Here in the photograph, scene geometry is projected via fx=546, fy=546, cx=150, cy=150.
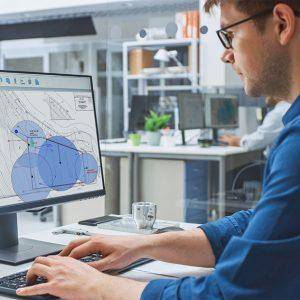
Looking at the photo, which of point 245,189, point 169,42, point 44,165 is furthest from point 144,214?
point 169,42

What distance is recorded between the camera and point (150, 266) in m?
1.29

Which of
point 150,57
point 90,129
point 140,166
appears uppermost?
point 150,57

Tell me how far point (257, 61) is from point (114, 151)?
10.6ft

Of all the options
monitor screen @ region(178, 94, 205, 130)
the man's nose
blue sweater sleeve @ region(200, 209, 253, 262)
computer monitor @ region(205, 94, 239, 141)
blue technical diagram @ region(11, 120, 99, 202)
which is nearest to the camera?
the man's nose

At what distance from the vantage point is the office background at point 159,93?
13.1 feet

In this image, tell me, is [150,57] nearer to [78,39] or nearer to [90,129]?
[78,39]

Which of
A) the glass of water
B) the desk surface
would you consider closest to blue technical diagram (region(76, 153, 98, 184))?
the glass of water

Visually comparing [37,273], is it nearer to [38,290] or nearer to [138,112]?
[38,290]

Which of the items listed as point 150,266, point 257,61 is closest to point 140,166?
point 150,266

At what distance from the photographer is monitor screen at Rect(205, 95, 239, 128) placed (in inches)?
184

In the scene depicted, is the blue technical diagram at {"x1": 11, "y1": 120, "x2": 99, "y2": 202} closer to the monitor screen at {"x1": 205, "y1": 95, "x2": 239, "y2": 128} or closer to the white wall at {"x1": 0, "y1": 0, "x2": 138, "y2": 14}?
the monitor screen at {"x1": 205, "y1": 95, "x2": 239, "y2": 128}

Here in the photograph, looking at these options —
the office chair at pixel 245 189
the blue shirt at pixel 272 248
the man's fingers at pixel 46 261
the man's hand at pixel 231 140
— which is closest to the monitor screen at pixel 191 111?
the man's hand at pixel 231 140

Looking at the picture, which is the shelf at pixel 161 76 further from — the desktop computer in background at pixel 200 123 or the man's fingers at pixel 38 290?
the man's fingers at pixel 38 290

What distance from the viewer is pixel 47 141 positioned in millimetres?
1462
